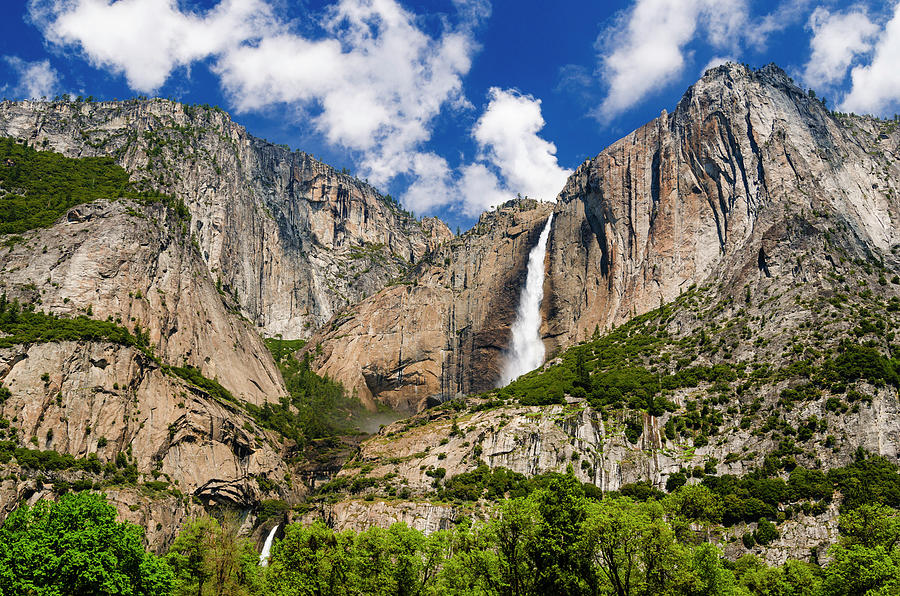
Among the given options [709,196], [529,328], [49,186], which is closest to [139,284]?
[49,186]

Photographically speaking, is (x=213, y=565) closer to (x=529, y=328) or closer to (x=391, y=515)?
(x=391, y=515)

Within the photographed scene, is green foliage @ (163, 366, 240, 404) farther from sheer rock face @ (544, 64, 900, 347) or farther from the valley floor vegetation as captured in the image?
sheer rock face @ (544, 64, 900, 347)

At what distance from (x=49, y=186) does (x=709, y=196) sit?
13754 centimetres

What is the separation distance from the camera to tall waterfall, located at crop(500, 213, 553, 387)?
16650 cm

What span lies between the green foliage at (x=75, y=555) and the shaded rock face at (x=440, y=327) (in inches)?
4627

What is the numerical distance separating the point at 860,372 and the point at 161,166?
536 feet

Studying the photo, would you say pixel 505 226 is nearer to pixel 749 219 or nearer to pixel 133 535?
pixel 749 219

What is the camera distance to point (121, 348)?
4281 inches

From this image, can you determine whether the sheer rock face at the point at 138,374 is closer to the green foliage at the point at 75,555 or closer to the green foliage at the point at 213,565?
the green foliage at the point at 213,565

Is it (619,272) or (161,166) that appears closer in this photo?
(619,272)

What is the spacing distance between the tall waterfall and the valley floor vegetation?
107799 mm

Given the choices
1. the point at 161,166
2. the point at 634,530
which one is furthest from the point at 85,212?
the point at 634,530

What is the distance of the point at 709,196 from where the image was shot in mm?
148375

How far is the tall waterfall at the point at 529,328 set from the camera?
166 m
